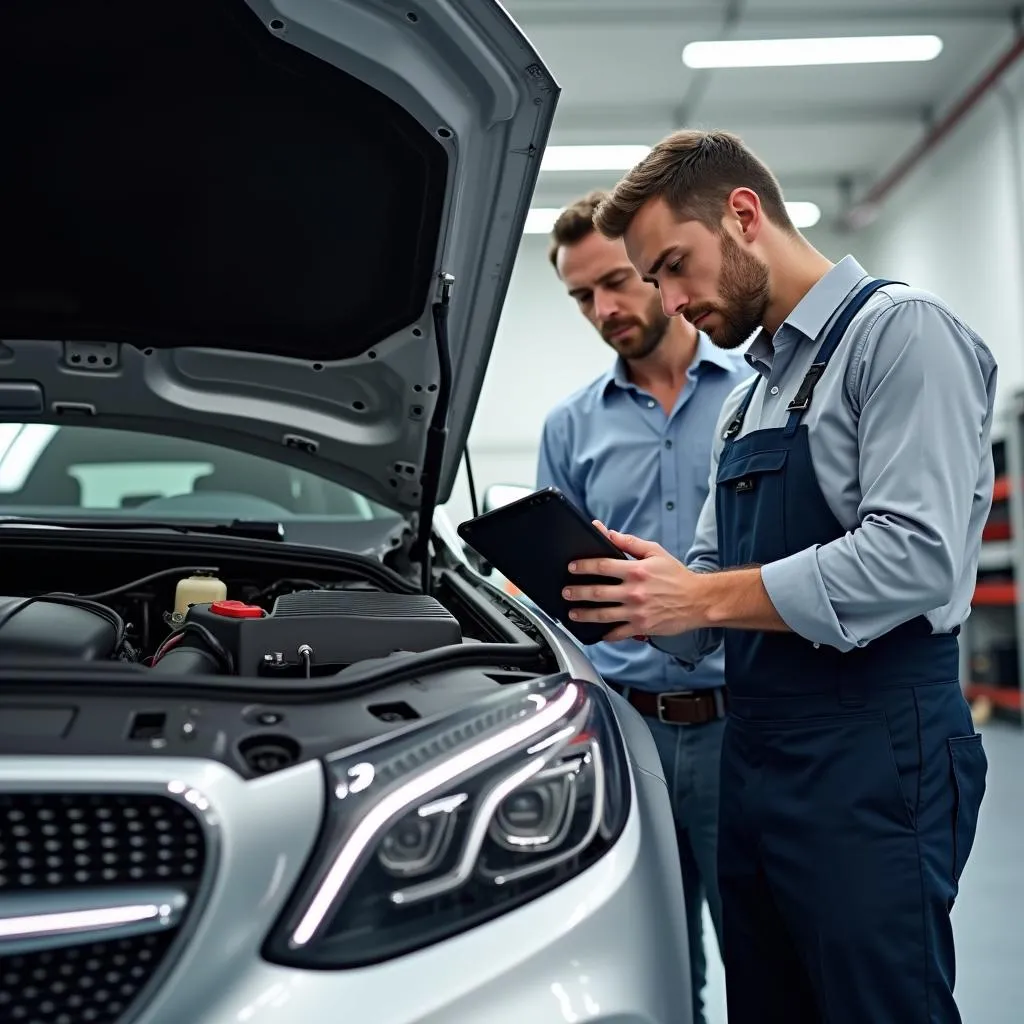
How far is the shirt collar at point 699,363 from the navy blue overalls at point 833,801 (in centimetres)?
69

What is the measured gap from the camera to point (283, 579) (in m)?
1.77

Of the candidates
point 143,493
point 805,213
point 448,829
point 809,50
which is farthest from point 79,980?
point 805,213

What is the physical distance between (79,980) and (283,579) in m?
1.02

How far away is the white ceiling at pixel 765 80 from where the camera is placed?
5.97m

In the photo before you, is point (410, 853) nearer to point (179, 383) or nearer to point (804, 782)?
point (804, 782)

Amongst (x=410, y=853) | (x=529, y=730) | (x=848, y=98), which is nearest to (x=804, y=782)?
(x=529, y=730)

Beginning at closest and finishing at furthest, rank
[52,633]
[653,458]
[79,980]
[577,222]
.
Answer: [79,980]
[52,633]
[653,458]
[577,222]

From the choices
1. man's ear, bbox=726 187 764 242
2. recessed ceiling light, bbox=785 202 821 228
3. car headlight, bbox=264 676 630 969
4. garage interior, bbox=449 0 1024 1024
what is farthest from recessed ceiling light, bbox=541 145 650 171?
car headlight, bbox=264 676 630 969

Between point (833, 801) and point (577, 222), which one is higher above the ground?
point (577, 222)

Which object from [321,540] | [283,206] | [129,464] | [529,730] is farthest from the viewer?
[129,464]

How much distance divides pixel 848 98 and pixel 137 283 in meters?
6.78

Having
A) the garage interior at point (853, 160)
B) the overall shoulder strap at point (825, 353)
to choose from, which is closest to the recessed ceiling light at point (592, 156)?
the garage interior at point (853, 160)

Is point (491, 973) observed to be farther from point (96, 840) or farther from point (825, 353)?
point (825, 353)

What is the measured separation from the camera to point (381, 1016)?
78cm
